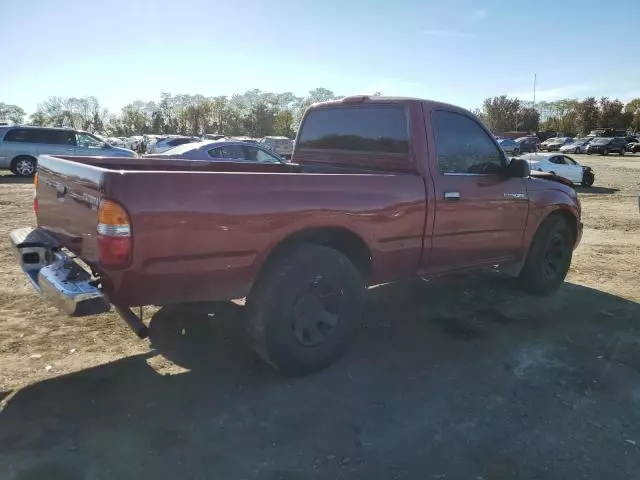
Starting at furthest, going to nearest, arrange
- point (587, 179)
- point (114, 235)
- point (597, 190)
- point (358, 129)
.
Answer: point (587, 179) → point (597, 190) → point (358, 129) → point (114, 235)

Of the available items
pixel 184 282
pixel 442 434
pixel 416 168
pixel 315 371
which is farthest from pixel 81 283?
pixel 416 168

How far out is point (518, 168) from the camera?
475 cm

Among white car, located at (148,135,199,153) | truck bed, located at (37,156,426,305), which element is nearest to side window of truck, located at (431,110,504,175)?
truck bed, located at (37,156,426,305)

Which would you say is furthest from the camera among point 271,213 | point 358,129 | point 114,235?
point 358,129

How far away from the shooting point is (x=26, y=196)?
1347 cm

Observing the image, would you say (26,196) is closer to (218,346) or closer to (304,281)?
(218,346)

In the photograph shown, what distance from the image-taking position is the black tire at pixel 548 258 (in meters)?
5.49

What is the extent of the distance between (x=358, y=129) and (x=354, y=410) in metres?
2.63

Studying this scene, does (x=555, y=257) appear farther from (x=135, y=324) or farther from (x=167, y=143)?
(x=167, y=143)

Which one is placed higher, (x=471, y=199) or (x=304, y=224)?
(x=471, y=199)

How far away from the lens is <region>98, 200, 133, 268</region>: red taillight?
280 centimetres

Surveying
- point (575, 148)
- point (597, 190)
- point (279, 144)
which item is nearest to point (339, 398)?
point (597, 190)

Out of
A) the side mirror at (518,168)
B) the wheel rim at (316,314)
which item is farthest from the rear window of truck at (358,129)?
the wheel rim at (316,314)

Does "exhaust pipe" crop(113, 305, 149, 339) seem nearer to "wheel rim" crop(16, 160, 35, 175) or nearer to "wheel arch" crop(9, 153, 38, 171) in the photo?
"wheel arch" crop(9, 153, 38, 171)
